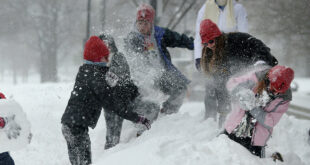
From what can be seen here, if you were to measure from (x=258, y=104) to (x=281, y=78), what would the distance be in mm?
330

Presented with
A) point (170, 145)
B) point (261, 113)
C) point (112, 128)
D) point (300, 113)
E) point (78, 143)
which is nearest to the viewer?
point (261, 113)

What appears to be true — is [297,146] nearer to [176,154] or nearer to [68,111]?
[176,154]

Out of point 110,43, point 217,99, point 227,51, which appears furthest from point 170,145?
point 110,43

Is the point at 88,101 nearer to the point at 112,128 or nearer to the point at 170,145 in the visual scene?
the point at 112,128

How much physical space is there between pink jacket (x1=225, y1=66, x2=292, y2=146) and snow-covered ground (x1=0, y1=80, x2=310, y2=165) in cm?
24

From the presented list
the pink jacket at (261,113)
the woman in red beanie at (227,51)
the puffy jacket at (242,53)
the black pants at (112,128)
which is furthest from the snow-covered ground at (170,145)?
the puffy jacket at (242,53)

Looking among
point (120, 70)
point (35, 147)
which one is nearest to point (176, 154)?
point (120, 70)

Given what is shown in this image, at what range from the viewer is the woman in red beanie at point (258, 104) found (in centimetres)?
240

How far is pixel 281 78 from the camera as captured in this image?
7.74ft

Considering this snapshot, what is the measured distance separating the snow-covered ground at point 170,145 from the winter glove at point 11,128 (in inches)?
33.0

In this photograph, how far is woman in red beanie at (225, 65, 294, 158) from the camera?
240 centimetres

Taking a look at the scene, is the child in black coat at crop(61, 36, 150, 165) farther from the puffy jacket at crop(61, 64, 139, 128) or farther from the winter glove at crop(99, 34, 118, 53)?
the winter glove at crop(99, 34, 118, 53)

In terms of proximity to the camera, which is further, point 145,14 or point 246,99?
point 145,14

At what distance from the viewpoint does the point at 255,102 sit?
254cm
